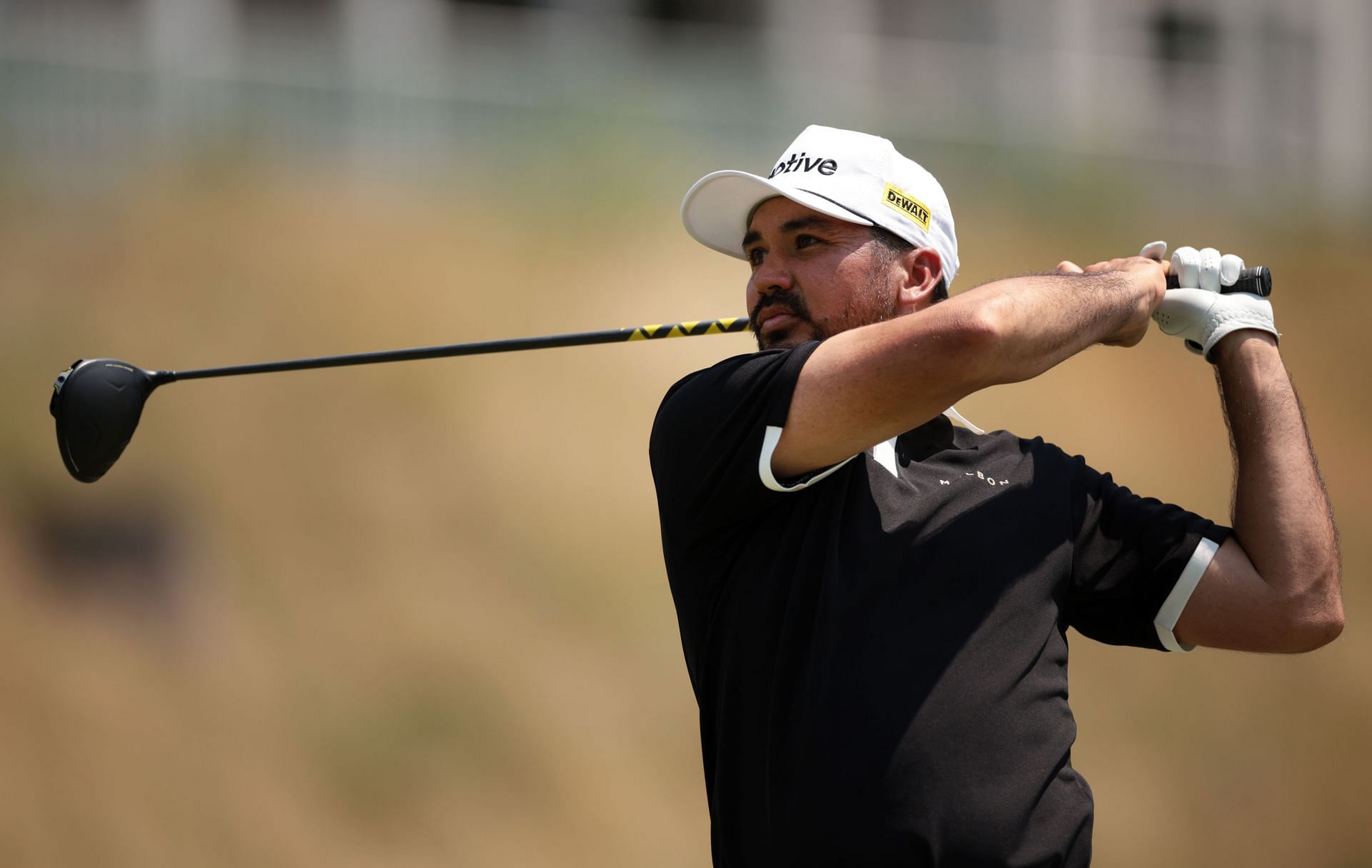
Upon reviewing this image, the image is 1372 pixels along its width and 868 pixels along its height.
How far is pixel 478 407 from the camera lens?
4.97 metres

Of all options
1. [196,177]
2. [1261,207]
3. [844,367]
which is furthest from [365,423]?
[1261,207]

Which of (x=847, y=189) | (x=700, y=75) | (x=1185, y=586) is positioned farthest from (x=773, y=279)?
(x=700, y=75)

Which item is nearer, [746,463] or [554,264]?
[746,463]

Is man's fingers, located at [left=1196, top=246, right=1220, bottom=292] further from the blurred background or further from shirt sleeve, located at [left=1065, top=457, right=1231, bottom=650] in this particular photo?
the blurred background

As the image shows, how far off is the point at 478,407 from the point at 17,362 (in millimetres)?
1583

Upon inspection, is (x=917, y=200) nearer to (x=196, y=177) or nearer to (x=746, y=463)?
(x=746, y=463)

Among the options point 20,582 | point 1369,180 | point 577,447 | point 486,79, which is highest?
point 486,79

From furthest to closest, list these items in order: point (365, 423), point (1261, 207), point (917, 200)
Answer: point (1261, 207) < point (365, 423) < point (917, 200)

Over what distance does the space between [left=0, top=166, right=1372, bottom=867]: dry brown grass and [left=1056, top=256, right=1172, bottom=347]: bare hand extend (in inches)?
124

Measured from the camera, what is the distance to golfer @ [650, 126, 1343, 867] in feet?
5.32

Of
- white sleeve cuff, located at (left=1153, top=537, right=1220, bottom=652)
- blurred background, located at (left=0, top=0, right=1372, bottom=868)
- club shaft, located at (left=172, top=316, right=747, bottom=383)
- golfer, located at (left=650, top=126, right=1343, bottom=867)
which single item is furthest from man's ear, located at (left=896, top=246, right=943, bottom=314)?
blurred background, located at (left=0, top=0, right=1372, bottom=868)

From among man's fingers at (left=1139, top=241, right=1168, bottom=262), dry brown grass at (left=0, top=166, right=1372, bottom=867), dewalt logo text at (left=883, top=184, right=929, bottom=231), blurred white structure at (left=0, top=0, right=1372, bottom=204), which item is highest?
blurred white structure at (left=0, top=0, right=1372, bottom=204)

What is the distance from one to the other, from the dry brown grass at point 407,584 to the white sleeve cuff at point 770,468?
3166 mm

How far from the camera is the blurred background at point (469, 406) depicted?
178 inches
